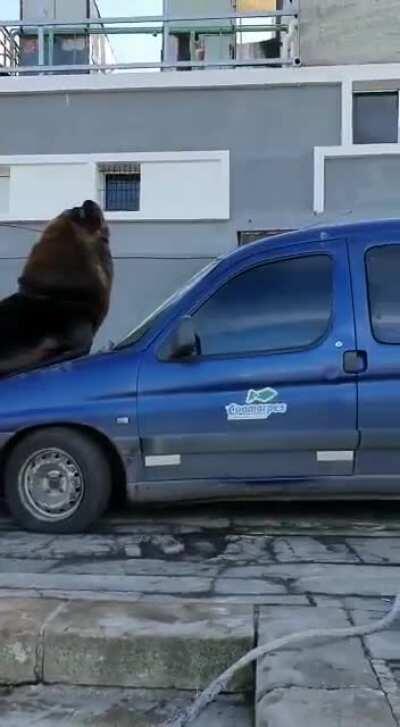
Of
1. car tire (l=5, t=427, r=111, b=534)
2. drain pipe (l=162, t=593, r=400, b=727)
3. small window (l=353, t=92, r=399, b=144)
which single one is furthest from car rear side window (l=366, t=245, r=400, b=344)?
small window (l=353, t=92, r=399, b=144)

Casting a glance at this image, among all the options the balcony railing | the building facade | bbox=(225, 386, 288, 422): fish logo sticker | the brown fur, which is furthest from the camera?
the balcony railing

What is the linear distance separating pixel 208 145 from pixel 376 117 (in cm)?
218

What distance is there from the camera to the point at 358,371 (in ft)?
16.9

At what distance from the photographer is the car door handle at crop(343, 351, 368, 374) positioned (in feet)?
16.9

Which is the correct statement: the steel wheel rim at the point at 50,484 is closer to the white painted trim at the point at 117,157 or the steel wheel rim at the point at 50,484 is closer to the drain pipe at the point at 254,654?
the drain pipe at the point at 254,654

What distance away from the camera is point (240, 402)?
16.9 feet

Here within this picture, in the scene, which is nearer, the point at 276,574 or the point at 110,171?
the point at 276,574

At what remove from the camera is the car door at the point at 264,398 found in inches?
203

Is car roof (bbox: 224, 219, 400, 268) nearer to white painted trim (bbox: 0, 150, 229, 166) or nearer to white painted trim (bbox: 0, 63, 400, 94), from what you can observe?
white painted trim (bbox: 0, 150, 229, 166)

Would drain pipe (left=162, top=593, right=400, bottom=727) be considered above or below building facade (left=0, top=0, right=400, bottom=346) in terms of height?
below

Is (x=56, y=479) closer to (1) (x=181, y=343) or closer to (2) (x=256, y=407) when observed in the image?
(1) (x=181, y=343)

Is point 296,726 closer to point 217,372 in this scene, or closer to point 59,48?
point 217,372

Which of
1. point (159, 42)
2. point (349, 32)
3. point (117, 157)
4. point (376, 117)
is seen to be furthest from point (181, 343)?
point (159, 42)

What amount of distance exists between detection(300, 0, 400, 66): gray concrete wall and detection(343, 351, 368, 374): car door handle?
6471mm
